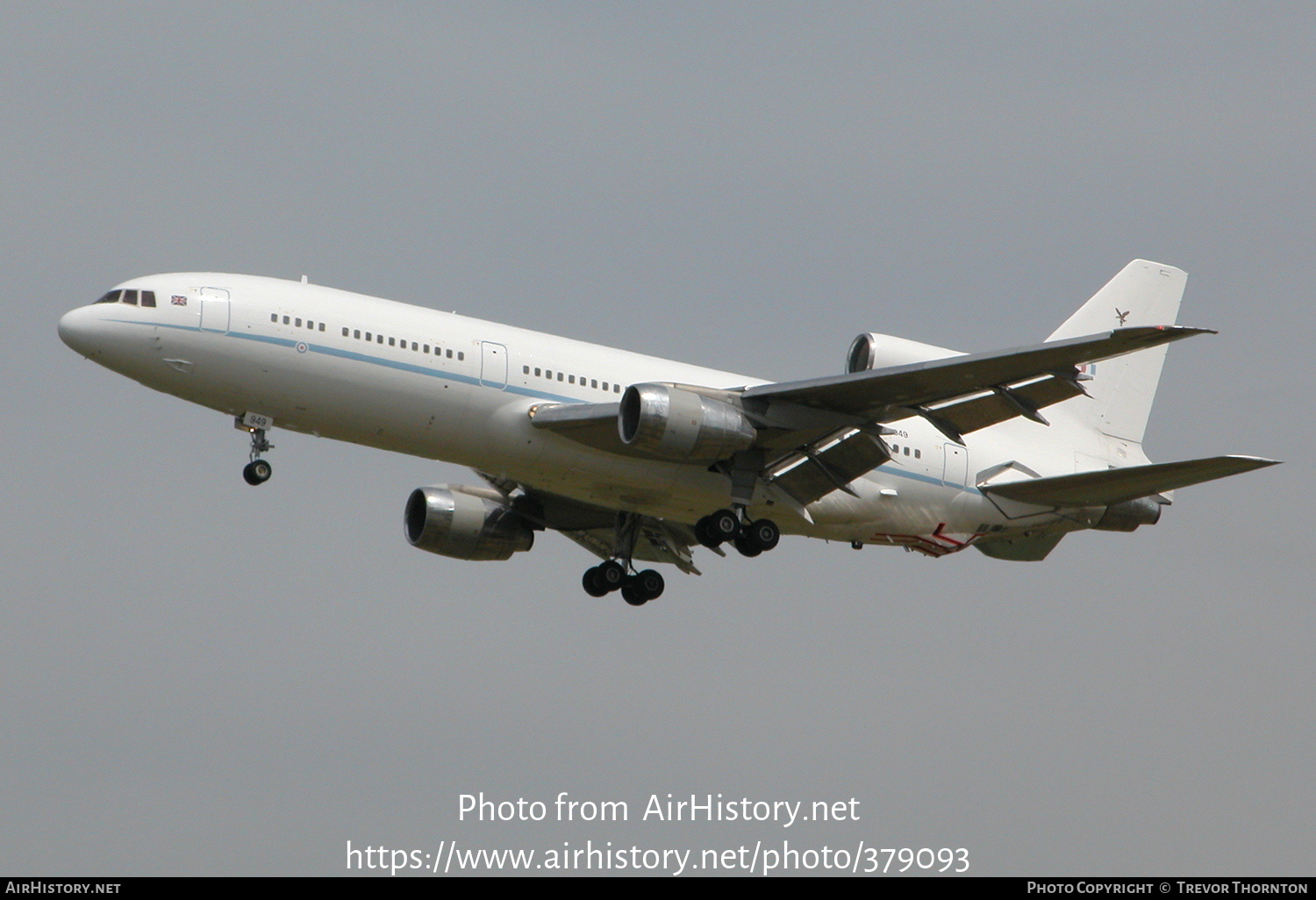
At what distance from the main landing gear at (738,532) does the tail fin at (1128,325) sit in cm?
967

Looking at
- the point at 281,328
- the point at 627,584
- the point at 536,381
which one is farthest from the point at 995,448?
the point at 281,328

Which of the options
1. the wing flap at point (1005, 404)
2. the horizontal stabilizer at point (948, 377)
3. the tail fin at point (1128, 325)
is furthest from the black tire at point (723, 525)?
the tail fin at point (1128, 325)

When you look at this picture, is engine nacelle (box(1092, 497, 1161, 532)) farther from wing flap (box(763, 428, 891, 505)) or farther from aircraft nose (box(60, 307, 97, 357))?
aircraft nose (box(60, 307, 97, 357))

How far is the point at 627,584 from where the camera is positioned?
124ft

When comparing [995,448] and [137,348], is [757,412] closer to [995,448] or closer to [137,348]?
[995,448]

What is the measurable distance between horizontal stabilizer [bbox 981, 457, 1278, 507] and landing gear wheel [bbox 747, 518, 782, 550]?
5.31 meters

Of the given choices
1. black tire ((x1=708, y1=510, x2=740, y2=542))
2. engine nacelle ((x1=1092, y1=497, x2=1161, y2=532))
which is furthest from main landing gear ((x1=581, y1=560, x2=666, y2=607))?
engine nacelle ((x1=1092, y1=497, x2=1161, y2=532))

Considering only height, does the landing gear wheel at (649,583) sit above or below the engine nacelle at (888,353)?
below

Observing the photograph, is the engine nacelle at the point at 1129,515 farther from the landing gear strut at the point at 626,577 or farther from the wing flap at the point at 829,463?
the landing gear strut at the point at 626,577

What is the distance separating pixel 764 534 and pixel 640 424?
4.88 meters

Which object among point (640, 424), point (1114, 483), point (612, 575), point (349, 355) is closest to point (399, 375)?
point (349, 355)

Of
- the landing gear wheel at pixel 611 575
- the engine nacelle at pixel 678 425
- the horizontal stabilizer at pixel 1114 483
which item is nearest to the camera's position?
the engine nacelle at pixel 678 425

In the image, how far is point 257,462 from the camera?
3175 cm

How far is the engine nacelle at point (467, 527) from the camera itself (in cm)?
3828
